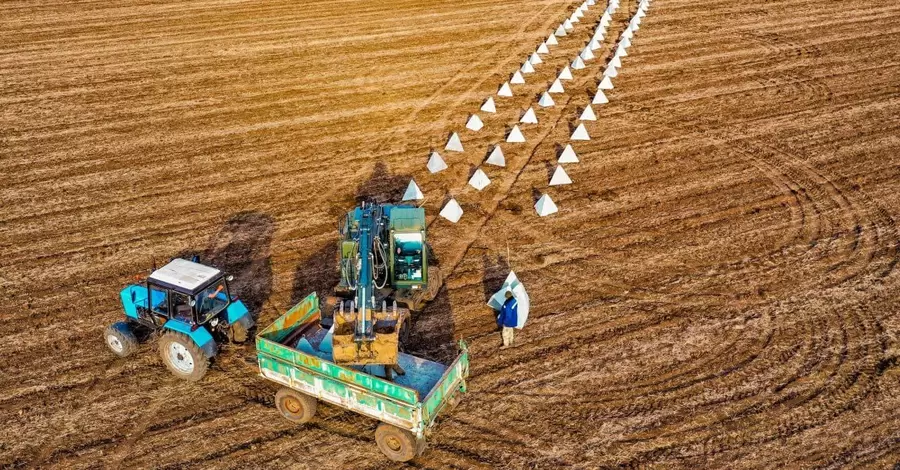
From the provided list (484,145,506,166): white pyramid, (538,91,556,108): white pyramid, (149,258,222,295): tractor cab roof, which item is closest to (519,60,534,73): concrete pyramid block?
(538,91,556,108): white pyramid

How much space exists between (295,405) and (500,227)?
7.67 meters

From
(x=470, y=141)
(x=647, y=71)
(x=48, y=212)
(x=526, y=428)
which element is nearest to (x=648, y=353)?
(x=526, y=428)

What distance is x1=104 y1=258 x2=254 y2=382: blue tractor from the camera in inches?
501

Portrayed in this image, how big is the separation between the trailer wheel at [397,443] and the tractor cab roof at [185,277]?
3.87 metres

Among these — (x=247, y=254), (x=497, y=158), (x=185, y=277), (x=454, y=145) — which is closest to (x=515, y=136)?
(x=497, y=158)

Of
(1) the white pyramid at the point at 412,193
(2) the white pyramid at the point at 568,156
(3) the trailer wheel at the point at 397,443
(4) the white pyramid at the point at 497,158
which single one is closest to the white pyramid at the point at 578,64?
(2) the white pyramid at the point at 568,156

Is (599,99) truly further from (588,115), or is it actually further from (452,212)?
(452,212)

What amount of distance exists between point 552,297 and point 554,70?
1496 centimetres

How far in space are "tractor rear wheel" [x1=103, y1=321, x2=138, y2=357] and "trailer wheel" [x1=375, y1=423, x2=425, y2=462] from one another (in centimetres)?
515

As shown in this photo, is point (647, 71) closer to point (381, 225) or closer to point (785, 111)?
point (785, 111)

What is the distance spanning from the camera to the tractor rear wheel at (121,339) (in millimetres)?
13648

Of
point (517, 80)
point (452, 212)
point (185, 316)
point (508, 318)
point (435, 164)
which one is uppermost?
point (517, 80)

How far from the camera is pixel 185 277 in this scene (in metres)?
12.9

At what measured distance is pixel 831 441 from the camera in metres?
12.2
